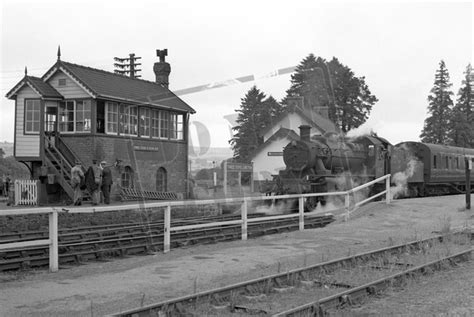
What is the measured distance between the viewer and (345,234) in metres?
14.0

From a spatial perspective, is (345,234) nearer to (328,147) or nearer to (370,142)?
(328,147)

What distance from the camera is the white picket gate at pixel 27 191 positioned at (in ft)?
73.7

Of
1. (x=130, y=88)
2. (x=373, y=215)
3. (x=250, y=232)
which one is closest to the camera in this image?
(x=250, y=232)

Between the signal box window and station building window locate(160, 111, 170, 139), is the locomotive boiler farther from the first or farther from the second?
station building window locate(160, 111, 170, 139)

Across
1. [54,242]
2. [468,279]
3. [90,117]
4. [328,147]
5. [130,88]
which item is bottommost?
[468,279]

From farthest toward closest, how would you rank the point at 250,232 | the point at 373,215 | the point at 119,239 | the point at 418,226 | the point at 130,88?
the point at 130,88
the point at 373,215
the point at 418,226
the point at 250,232
the point at 119,239

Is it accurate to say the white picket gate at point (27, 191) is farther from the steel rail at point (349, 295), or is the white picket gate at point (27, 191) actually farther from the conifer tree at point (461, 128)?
the conifer tree at point (461, 128)

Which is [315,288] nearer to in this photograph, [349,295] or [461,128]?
[349,295]

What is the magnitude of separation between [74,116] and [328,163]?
11583 millimetres

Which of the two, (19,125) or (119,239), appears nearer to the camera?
(119,239)

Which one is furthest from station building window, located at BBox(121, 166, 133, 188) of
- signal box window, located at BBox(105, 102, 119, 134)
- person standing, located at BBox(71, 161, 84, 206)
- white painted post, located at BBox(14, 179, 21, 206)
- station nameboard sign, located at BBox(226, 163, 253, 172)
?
station nameboard sign, located at BBox(226, 163, 253, 172)

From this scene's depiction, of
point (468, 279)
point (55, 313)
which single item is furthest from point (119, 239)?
point (468, 279)

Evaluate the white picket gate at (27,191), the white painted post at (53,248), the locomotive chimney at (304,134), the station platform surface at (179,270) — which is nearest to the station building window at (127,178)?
the white picket gate at (27,191)

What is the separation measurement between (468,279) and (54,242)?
258 inches
